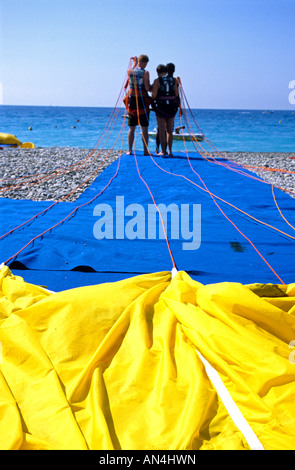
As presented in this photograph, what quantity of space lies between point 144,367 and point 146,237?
1.60 meters

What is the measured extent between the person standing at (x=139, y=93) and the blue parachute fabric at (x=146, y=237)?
2067 millimetres

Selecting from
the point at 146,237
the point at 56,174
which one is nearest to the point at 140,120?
the point at 56,174

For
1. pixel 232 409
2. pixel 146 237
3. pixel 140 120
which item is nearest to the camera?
pixel 232 409

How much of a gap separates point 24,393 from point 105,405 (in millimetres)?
271

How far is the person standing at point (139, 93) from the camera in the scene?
605cm

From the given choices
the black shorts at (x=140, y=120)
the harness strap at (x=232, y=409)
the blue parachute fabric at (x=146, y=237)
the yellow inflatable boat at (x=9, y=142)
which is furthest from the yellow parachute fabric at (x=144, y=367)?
the yellow inflatable boat at (x=9, y=142)

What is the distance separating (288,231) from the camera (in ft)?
9.80

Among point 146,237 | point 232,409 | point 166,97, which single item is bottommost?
point 232,409

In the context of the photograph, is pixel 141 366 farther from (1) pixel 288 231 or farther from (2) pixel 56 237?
(1) pixel 288 231

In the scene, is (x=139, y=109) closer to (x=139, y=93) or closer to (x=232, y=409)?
(x=139, y=93)

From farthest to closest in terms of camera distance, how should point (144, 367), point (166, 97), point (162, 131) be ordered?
point (162, 131) → point (166, 97) → point (144, 367)

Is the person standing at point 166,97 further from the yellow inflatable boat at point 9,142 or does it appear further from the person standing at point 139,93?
the yellow inflatable boat at point 9,142

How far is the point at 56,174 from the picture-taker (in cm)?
554
